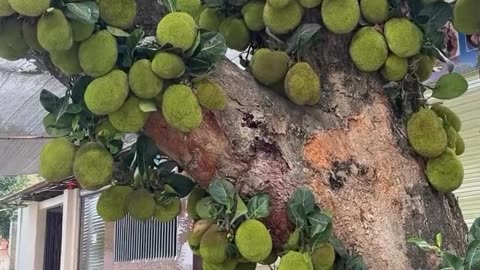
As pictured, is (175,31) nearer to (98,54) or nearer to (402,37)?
(98,54)

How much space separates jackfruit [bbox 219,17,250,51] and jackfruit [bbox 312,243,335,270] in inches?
14.8

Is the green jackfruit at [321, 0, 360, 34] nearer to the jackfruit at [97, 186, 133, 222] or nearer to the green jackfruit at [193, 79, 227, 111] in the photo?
the green jackfruit at [193, 79, 227, 111]

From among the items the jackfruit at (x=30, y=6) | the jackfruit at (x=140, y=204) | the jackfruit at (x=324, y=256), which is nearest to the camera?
the jackfruit at (x=30, y=6)

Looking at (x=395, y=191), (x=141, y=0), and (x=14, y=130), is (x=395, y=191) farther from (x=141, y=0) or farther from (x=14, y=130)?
(x=14, y=130)

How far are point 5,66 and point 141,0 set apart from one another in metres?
1.36

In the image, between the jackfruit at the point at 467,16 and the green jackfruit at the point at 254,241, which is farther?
the jackfruit at the point at 467,16

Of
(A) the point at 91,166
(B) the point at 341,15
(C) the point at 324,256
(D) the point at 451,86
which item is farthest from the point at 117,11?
(D) the point at 451,86

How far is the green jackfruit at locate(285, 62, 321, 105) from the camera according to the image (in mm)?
938

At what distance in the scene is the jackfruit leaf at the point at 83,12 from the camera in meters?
0.82

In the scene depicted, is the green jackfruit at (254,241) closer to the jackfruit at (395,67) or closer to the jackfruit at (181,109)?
the jackfruit at (181,109)

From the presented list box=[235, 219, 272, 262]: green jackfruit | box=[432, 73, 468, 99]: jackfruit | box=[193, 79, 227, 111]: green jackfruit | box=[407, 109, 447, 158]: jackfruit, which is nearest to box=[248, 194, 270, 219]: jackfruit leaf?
box=[235, 219, 272, 262]: green jackfruit

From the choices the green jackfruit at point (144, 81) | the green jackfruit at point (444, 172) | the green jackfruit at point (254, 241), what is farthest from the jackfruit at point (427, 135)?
the green jackfruit at point (144, 81)

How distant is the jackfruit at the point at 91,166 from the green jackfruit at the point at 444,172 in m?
0.48

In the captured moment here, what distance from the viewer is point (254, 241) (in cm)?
87
